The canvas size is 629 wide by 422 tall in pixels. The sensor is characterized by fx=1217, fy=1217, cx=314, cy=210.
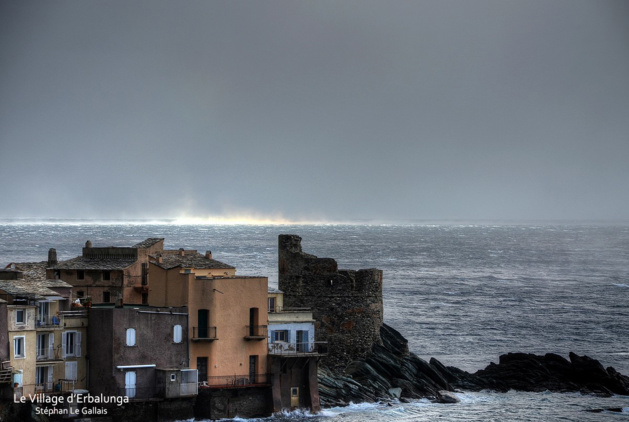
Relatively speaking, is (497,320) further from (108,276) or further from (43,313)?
(43,313)

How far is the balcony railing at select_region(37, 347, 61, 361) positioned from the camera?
148 feet

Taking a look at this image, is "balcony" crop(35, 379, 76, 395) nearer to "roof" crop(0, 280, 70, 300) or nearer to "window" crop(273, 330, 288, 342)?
"roof" crop(0, 280, 70, 300)

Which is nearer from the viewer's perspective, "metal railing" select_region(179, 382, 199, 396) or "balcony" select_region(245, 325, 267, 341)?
"metal railing" select_region(179, 382, 199, 396)

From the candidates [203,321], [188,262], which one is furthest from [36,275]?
[203,321]

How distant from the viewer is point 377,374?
5966 cm

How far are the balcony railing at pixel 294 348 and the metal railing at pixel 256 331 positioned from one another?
108 cm

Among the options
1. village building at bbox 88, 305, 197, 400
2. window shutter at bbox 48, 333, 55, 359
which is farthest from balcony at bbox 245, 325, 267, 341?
window shutter at bbox 48, 333, 55, 359

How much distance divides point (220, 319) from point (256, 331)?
207 cm

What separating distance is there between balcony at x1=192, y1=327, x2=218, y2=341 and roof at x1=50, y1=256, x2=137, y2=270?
395 inches

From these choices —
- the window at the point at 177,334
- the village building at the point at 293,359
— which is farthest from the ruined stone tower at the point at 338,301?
the window at the point at 177,334

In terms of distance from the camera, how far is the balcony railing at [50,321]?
45469 mm

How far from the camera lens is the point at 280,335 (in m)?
53.8

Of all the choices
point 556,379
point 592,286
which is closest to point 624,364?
point 556,379

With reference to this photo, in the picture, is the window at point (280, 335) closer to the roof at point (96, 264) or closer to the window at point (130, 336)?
the window at point (130, 336)
